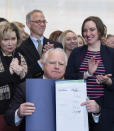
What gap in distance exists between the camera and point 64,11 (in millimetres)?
5703

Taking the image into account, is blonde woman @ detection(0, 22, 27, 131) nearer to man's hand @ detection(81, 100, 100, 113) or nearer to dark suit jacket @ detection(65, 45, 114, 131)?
dark suit jacket @ detection(65, 45, 114, 131)

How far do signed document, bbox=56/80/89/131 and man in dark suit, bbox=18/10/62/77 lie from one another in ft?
3.58

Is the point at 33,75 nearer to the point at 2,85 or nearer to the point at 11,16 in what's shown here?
the point at 2,85

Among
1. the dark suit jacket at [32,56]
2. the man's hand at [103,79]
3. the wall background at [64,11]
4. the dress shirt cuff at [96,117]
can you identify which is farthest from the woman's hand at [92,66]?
the wall background at [64,11]

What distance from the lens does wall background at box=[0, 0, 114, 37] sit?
5.44 meters

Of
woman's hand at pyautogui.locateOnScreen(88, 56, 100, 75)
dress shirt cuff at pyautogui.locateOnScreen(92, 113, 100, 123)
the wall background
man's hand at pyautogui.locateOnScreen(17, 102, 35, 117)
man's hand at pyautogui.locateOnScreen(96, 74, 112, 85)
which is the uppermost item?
the wall background

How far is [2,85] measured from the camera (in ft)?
6.98

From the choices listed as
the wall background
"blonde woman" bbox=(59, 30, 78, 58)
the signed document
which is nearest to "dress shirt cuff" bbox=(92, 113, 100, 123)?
the signed document

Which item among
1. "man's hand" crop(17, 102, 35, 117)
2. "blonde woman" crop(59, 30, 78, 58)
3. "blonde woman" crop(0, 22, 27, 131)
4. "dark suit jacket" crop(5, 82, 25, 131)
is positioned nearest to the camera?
"man's hand" crop(17, 102, 35, 117)

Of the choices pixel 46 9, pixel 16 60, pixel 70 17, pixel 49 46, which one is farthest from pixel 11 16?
pixel 16 60

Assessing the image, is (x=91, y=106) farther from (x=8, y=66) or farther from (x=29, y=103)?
(x=8, y=66)

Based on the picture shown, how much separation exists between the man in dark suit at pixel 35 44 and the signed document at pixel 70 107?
109 centimetres

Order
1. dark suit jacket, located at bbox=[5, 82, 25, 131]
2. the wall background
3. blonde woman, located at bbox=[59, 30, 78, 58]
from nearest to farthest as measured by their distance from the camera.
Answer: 1. dark suit jacket, located at bbox=[5, 82, 25, 131]
2. blonde woman, located at bbox=[59, 30, 78, 58]
3. the wall background

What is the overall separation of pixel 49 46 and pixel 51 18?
281 cm
